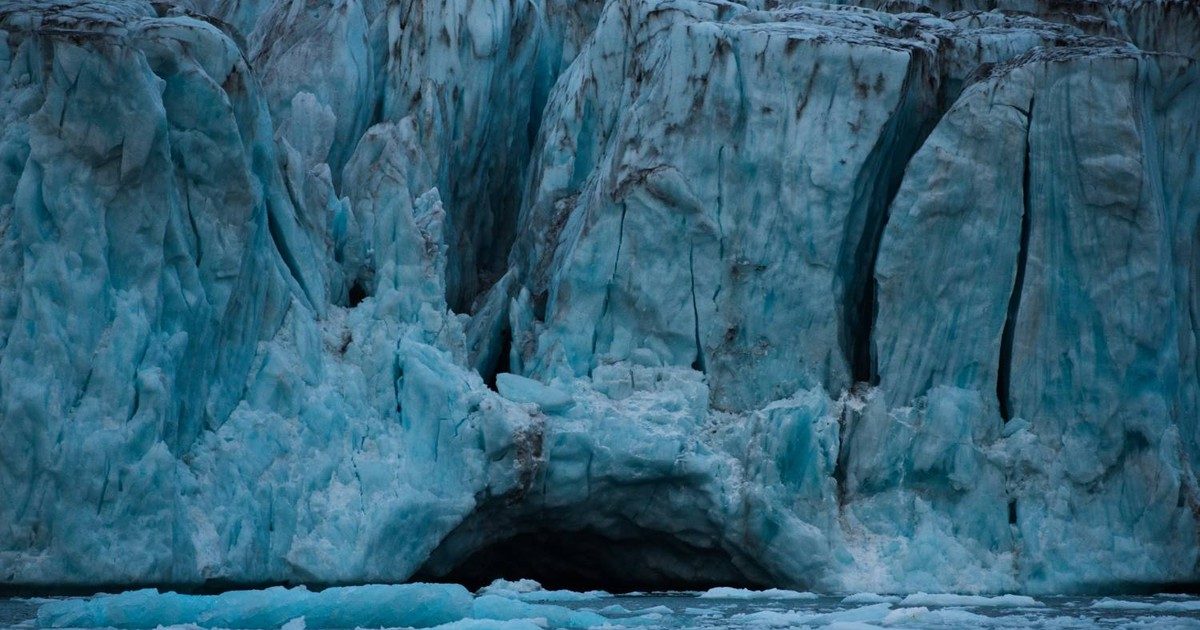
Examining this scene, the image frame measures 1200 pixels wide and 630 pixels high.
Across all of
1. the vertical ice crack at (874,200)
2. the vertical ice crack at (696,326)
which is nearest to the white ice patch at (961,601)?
the vertical ice crack at (874,200)

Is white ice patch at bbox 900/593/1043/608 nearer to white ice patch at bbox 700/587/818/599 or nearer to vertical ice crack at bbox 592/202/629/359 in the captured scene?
white ice patch at bbox 700/587/818/599

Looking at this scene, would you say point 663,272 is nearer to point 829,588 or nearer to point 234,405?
point 829,588

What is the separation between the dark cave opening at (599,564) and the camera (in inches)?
689

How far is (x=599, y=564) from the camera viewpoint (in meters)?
18.3

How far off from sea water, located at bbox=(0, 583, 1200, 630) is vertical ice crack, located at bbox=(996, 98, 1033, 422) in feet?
8.89

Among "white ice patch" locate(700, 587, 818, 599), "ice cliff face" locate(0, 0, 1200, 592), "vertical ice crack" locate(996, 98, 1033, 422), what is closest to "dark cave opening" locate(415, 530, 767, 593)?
"ice cliff face" locate(0, 0, 1200, 592)

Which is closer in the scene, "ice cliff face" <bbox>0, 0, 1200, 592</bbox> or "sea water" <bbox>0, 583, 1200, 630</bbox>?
"sea water" <bbox>0, 583, 1200, 630</bbox>

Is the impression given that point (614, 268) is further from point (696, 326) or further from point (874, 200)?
point (874, 200)

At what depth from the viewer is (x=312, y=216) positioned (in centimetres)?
1681

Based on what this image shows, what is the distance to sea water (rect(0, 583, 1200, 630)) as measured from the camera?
1174 cm

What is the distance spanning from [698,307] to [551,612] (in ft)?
18.3

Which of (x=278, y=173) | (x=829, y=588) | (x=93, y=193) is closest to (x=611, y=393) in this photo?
(x=829, y=588)

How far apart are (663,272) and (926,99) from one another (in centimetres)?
352

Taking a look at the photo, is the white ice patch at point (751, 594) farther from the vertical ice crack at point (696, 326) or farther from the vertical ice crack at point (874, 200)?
the vertical ice crack at point (874, 200)
